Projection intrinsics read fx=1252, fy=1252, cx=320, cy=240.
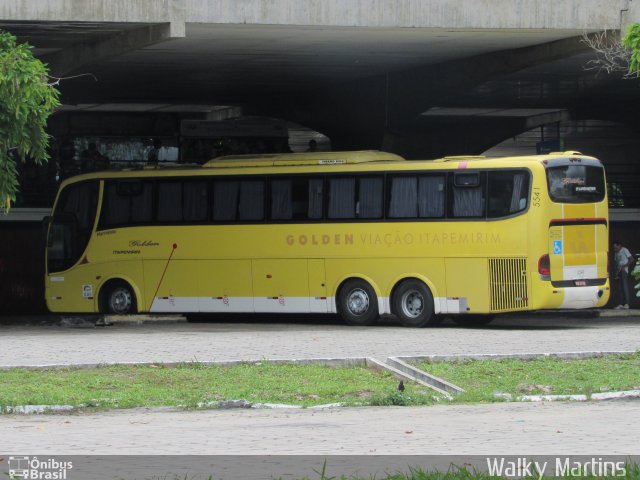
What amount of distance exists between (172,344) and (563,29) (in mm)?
10487

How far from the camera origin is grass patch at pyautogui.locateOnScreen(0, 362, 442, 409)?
13.5m

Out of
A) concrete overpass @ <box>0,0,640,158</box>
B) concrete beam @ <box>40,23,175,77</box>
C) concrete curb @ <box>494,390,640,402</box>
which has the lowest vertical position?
concrete curb @ <box>494,390,640,402</box>

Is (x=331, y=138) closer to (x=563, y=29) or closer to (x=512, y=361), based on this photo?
(x=563, y=29)

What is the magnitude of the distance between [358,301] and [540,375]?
10.3m

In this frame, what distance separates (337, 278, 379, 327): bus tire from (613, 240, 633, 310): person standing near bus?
8.71 metres

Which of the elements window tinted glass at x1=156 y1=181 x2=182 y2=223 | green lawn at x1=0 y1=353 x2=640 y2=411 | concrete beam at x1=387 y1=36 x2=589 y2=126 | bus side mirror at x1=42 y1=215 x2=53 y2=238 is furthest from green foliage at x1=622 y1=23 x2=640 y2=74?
bus side mirror at x1=42 y1=215 x2=53 y2=238

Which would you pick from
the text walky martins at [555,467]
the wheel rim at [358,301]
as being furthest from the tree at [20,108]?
the text walky martins at [555,467]

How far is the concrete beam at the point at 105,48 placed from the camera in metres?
23.5

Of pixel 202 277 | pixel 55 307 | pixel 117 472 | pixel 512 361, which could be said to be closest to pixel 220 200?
pixel 202 277

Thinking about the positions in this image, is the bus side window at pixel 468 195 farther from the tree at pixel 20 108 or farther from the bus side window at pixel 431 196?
the tree at pixel 20 108

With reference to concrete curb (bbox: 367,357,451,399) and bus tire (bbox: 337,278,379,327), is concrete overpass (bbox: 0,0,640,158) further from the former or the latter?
concrete curb (bbox: 367,357,451,399)

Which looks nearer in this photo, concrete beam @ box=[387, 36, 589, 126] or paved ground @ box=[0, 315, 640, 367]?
paved ground @ box=[0, 315, 640, 367]

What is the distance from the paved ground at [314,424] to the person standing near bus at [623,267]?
1208 cm

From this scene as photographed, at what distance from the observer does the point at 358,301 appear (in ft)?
84.6
